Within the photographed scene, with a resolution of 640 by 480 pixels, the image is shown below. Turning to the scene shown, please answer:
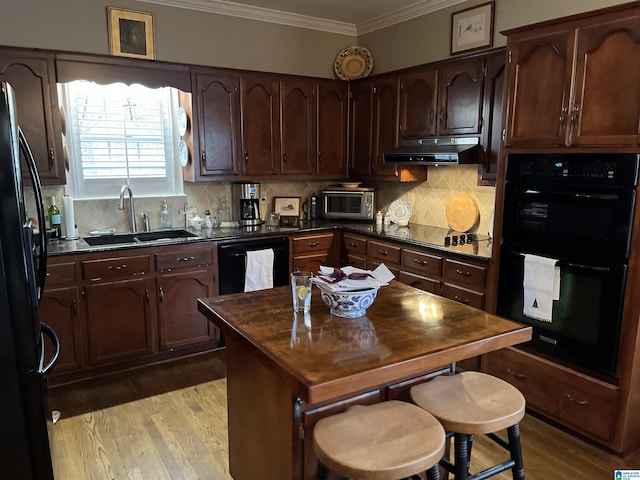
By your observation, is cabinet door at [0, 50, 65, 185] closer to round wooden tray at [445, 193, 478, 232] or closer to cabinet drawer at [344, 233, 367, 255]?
cabinet drawer at [344, 233, 367, 255]

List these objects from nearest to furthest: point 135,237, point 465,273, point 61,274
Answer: point 61,274, point 465,273, point 135,237

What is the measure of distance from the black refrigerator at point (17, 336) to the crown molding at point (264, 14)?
2.58 metres

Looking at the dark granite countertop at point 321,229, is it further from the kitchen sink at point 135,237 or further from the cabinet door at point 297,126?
the cabinet door at point 297,126

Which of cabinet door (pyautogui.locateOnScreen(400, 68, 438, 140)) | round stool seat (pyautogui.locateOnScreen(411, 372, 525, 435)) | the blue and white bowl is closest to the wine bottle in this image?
the blue and white bowl

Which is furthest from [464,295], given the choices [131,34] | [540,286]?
[131,34]

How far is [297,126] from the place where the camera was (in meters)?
4.26

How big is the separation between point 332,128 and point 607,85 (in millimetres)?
2495

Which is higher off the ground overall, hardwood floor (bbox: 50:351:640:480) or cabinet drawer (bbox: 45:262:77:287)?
cabinet drawer (bbox: 45:262:77:287)

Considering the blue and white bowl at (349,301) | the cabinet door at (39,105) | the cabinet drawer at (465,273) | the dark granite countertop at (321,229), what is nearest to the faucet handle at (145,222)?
the dark granite countertop at (321,229)

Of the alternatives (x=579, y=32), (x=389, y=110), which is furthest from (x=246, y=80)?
(x=579, y=32)

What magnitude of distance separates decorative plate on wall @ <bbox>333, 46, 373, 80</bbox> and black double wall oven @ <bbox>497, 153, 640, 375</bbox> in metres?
2.23

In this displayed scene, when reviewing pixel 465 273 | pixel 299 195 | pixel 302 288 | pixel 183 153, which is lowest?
pixel 465 273

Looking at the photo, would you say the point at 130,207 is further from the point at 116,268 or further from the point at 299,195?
the point at 299,195

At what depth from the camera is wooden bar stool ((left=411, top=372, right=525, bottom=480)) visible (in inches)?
62.9
